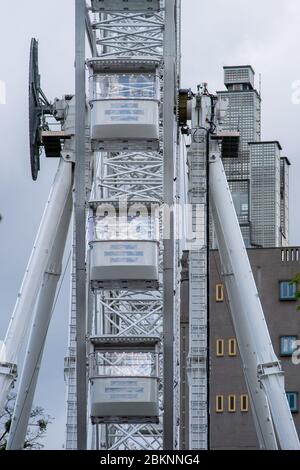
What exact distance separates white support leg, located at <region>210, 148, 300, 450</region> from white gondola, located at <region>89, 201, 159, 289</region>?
3.13 m

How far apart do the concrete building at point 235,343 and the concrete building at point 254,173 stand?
73.0 feet

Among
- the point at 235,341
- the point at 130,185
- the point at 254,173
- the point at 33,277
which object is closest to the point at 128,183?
the point at 130,185

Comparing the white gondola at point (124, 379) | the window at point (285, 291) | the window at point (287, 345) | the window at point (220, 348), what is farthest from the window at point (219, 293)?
the white gondola at point (124, 379)

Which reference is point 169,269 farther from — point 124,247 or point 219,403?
point 219,403

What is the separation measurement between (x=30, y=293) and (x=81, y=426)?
489 centimetres

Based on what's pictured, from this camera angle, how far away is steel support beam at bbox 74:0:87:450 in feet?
191

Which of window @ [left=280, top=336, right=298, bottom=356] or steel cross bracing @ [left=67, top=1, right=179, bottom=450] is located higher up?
window @ [left=280, top=336, right=298, bottom=356]

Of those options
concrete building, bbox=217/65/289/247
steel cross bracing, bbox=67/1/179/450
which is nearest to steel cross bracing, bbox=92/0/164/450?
steel cross bracing, bbox=67/1/179/450

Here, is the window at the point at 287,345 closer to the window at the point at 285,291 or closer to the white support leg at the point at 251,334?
the window at the point at 285,291

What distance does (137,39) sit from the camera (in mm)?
63719

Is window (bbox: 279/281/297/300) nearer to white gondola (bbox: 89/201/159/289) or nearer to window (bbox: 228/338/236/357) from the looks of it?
window (bbox: 228/338/236/357)

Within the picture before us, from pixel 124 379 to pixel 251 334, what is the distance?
14.0 ft

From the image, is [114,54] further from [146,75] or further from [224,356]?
[224,356]
